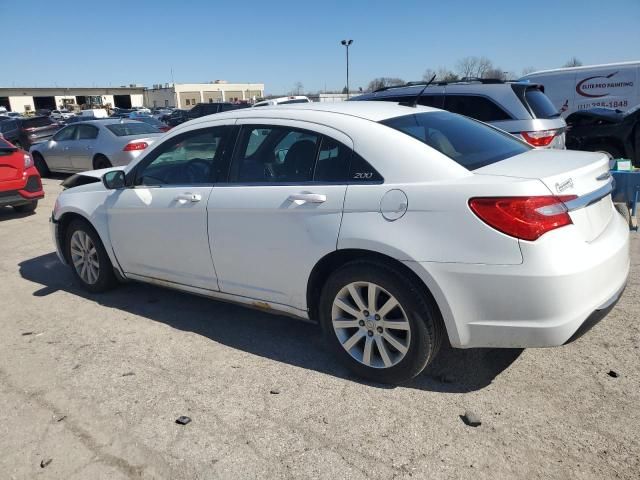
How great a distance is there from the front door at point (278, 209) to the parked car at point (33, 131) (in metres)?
17.5

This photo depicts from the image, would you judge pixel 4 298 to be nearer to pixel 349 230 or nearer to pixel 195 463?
pixel 195 463

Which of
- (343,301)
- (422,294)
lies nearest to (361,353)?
(343,301)

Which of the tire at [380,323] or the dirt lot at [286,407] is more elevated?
the tire at [380,323]

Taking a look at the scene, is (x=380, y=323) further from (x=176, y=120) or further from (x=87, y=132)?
(x=176, y=120)

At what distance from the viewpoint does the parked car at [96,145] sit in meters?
11.6

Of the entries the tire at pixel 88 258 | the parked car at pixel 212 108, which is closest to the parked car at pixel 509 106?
the tire at pixel 88 258

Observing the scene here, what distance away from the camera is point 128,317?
441 cm

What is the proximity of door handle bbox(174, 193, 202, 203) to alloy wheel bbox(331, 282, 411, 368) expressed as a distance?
4.39ft

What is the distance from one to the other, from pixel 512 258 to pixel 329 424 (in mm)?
1298

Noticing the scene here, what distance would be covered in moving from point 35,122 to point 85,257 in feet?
58.5

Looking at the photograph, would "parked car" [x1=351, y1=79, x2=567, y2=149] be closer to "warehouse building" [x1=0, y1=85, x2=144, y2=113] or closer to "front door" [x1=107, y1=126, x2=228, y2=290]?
"front door" [x1=107, y1=126, x2=228, y2=290]

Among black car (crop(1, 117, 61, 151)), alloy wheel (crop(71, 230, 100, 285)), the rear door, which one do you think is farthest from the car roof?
black car (crop(1, 117, 61, 151))

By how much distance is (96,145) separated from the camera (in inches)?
469

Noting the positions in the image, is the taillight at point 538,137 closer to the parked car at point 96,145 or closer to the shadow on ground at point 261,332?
the shadow on ground at point 261,332
